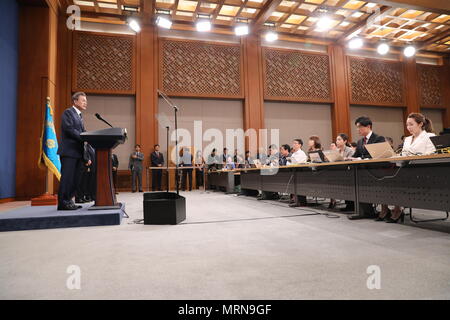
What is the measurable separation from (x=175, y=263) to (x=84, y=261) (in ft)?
1.75

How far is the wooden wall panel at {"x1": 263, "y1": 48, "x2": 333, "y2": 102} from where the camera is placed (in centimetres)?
905

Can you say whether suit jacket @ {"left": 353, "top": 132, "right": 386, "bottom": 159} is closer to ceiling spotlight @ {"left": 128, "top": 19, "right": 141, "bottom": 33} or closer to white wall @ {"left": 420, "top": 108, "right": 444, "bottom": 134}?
ceiling spotlight @ {"left": 128, "top": 19, "right": 141, "bottom": 33}

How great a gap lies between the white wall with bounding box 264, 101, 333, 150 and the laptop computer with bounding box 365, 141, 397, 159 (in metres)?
6.50

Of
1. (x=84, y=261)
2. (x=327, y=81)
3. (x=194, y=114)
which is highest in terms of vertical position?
(x=327, y=81)

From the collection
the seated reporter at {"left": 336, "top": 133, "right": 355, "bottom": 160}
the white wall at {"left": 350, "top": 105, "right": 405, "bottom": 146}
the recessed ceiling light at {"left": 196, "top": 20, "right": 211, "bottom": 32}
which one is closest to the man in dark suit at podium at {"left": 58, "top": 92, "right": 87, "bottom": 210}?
the seated reporter at {"left": 336, "top": 133, "right": 355, "bottom": 160}

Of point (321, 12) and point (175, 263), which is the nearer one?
point (175, 263)

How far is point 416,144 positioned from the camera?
2.71 m

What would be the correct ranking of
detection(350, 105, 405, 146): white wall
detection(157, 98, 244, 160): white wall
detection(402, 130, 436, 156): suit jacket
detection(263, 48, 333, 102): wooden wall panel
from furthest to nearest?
detection(350, 105, 405, 146): white wall → detection(263, 48, 333, 102): wooden wall panel → detection(157, 98, 244, 160): white wall → detection(402, 130, 436, 156): suit jacket

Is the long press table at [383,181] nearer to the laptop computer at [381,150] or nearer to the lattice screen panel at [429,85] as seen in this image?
the laptop computer at [381,150]

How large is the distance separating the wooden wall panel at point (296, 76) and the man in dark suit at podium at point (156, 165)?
3833 mm

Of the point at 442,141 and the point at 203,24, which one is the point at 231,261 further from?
the point at 203,24

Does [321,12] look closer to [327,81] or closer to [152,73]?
[327,81]

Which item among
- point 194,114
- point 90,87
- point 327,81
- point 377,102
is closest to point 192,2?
point 194,114
